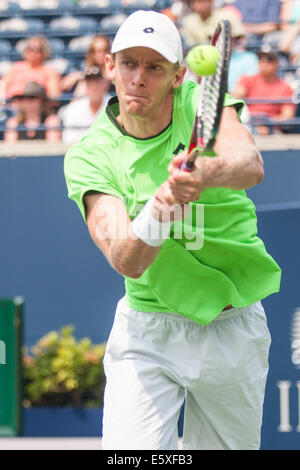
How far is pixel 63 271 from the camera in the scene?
6066 mm

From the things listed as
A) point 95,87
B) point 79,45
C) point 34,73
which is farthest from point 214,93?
point 79,45

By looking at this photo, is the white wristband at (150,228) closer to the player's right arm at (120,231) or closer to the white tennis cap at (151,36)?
the player's right arm at (120,231)

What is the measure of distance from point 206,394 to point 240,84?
3935 mm

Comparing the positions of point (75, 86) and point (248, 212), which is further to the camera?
point (75, 86)

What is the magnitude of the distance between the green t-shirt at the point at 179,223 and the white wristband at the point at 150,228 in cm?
35

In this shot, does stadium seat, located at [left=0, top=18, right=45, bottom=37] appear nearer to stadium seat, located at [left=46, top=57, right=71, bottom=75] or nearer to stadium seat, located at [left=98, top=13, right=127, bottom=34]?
stadium seat, located at [left=98, top=13, right=127, bottom=34]

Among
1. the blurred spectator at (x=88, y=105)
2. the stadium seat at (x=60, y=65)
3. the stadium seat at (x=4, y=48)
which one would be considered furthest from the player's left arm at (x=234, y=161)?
the stadium seat at (x=4, y=48)

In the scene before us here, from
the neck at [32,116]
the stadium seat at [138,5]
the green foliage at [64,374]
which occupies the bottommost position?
the green foliage at [64,374]

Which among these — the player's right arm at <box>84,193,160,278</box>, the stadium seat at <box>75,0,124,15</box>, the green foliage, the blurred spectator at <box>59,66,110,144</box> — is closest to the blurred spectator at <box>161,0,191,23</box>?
the stadium seat at <box>75,0,124,15</box>

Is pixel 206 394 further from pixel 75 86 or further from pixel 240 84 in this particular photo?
pixel 75 86

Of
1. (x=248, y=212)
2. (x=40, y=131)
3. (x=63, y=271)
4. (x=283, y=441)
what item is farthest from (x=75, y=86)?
Result: (x=248, y=212)

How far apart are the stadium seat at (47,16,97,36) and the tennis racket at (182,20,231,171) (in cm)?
591

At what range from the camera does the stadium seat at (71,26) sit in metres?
8.48

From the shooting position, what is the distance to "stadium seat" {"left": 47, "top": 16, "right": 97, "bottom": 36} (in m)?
8.48
